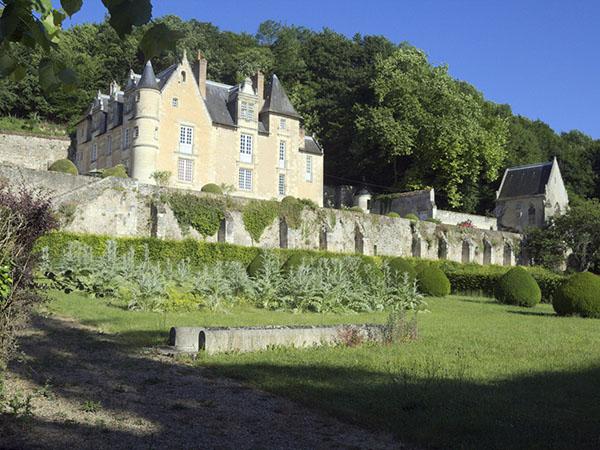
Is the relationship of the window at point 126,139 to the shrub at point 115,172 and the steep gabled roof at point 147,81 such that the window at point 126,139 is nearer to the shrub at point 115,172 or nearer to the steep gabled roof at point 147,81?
the steep gabled roof at point 147,81

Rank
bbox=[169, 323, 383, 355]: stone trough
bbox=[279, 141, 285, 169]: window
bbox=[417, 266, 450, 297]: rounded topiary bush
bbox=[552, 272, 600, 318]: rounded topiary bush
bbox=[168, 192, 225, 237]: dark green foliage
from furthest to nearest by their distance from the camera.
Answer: bbox=[279, 141, 285, 169]: window → bbox=[168, 192, 225, 237]: dark green foliage → bbox=[417, 266, 450, 297]: rounded topiary bush → bbox=[552, 272, 600, 318]: rounded topiary bush → bbox=[169, 323, 383, 355]: stone trough

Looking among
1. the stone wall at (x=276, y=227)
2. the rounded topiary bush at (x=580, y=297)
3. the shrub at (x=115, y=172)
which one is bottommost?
the rounded topiary bush at (x=580, y=297)

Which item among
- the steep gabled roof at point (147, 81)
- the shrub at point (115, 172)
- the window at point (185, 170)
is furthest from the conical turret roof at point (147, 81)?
the shrub at point (115, 172)

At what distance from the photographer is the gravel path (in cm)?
427

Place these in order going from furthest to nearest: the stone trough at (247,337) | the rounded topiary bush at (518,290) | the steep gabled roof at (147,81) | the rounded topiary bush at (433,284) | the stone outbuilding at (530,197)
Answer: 1. the stone outbuilding at (530,197)
2. the steep gabled roof at (147,81)
3. the rounded topiary bush at (433,284)
4. the rounded topiary bush at (518,290)
5. the stone trough at (247,337)

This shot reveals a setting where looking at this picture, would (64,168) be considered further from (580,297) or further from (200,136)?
(580,297)

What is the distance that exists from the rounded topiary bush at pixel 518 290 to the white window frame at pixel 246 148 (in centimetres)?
2044

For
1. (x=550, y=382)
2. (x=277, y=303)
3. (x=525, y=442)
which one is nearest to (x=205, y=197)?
(x=277, y=303)

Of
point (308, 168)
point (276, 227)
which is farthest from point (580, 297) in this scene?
point (308, 168)

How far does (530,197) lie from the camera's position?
44.8 meters

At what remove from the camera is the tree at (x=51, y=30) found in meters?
2.28

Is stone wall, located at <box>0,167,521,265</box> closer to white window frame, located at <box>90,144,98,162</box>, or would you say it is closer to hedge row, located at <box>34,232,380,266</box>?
hedge row, located at <box>34,232,380,266</box>

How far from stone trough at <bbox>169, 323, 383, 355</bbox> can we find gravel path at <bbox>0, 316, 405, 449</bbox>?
0.63 meters

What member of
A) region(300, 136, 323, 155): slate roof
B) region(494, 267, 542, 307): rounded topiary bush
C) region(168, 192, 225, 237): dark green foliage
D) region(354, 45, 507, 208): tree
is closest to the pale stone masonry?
region(300, 136, 323, 155): slate roof
